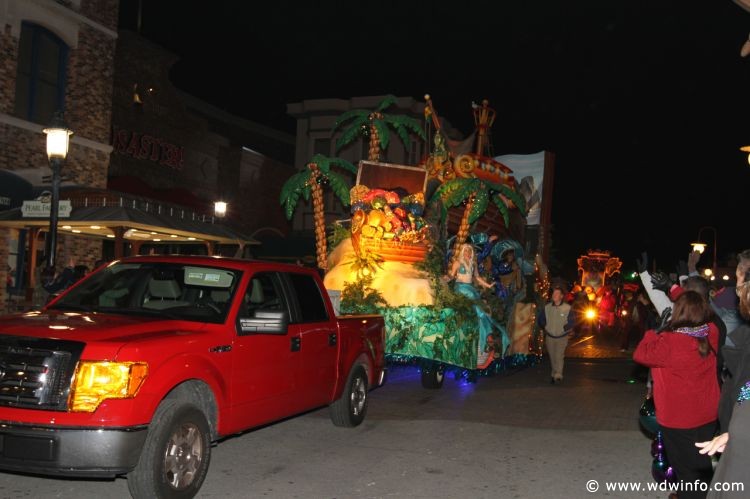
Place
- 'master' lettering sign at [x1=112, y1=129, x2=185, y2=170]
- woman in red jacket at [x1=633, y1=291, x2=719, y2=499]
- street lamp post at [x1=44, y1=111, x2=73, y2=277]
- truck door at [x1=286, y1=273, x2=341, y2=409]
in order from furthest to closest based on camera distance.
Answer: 'master' lettering sign at [x1=112, y1=129, x2=185, y2=170], street lamp post at [x1=44, y1=111, x2=73, y2=277], truck door at [x1=286, y1=273, x2=341, y2=409], woman in red jacket at [x1=633, y1=291, x2=719, y2=499]

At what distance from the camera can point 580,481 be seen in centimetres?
626

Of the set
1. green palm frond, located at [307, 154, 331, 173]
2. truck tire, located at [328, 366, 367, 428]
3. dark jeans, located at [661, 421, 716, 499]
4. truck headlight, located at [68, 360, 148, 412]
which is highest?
green palm frond, located at [307, 154, 331, 173]

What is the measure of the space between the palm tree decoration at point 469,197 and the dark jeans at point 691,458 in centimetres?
718

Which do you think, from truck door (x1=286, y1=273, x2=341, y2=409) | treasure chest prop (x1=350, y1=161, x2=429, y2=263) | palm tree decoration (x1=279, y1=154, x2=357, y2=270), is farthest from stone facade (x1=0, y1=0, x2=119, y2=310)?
truck door (x1=286, y1=273, x2=341, y2=409)

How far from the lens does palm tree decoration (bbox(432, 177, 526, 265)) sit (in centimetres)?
1241

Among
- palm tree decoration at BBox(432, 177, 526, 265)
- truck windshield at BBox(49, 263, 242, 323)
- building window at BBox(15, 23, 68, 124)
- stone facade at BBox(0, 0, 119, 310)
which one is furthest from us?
building window at BBox(15, 23, 68, 124)

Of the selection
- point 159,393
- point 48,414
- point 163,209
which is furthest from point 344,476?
point 163,209

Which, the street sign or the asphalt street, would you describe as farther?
the street sign

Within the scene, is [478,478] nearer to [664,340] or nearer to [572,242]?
[664,340]

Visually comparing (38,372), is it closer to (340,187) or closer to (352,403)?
(352,403)

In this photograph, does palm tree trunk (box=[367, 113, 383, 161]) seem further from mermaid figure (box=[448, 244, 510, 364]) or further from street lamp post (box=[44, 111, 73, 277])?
street lamp post (box=[44, 111, 73, 277])

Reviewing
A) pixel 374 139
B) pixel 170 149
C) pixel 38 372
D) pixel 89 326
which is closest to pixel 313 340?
pixel 89 326

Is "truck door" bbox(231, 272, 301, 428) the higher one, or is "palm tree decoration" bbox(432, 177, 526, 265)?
"palm tree decoration" bbox(432, 177, 526, 265)

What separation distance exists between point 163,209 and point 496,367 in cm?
864
